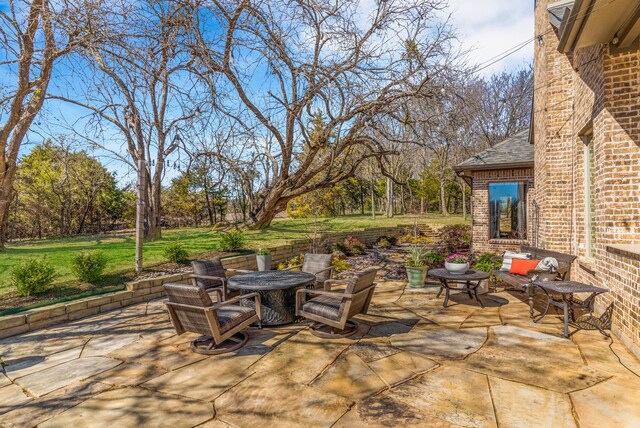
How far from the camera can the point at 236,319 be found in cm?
396

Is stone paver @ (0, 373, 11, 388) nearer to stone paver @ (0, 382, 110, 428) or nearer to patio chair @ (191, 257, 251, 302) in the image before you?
stone paver @ (0, 382, 110, 428)

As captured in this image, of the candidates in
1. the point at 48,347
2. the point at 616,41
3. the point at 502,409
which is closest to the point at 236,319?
the point at 48,347

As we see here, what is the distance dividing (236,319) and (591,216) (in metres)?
5.70

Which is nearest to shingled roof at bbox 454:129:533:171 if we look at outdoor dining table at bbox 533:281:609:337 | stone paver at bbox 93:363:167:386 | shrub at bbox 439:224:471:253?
shrub at bbox 439:224:471:253

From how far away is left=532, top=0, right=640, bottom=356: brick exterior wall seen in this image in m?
4.18

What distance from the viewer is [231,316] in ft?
13.0

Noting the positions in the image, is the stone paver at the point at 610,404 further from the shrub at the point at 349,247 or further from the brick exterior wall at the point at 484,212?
the shrub at the point at 349,247

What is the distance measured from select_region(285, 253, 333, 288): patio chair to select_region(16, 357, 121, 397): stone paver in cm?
304

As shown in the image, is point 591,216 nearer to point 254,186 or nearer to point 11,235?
point 254,186

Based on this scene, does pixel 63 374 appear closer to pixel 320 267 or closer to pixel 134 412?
pixel 134 412

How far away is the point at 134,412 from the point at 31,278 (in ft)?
14.0

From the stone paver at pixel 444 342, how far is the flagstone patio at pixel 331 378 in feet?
0.04

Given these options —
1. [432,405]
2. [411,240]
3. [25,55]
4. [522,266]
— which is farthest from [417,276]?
[411,240]

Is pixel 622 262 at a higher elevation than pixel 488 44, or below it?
below
